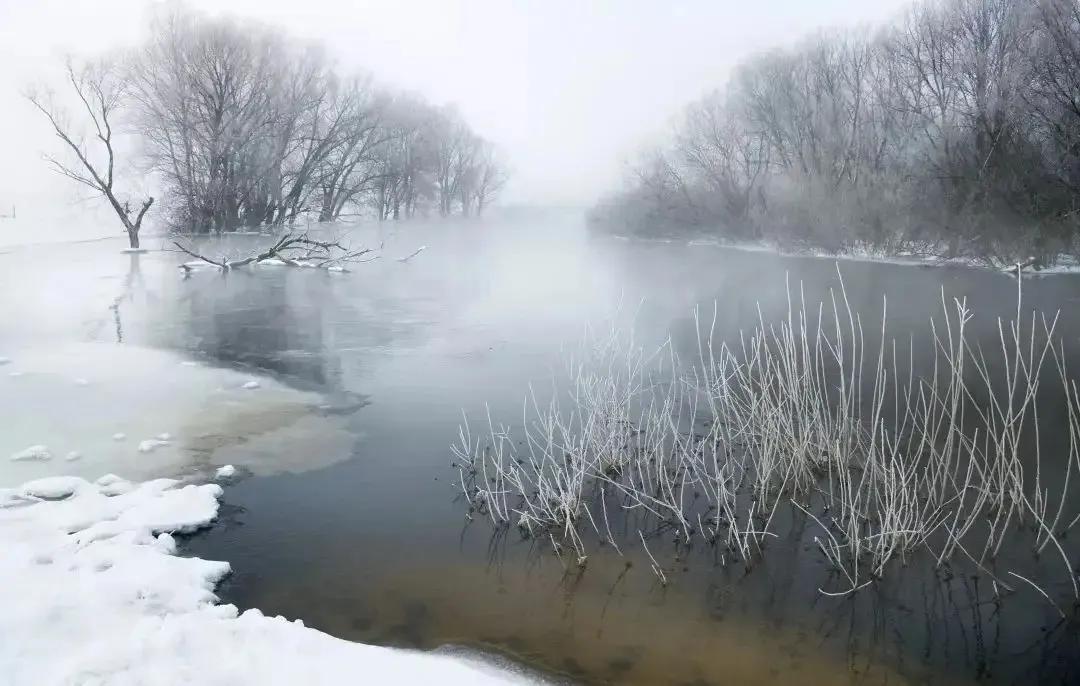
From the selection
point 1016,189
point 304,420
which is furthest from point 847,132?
point 304,420

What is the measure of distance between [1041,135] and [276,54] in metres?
24.2

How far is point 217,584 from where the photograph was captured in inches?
153

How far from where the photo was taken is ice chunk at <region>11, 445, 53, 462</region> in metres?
5.27

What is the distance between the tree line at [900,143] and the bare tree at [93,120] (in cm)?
2010

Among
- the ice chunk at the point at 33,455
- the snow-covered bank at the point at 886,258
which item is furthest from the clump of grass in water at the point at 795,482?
the snow-covered bank at the point at 886,258

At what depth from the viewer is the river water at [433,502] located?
3557mm

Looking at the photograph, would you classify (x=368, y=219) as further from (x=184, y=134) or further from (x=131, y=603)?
(x=131, y=603)

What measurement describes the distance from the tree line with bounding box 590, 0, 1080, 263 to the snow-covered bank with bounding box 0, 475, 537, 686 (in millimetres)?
17016

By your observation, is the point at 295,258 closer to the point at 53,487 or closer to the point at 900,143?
the point at 53,487

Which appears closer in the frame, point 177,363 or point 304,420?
point 304,420

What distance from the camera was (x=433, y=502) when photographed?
5031 mm

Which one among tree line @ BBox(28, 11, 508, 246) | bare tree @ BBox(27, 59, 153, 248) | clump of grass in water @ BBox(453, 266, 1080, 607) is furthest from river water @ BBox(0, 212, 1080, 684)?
tree line @ BBox(28, 11, 508, 246)

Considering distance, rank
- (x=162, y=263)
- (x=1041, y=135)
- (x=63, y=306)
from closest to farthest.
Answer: (x=63, y=306)
(x=1041, y=135)
(x=162, y=263)

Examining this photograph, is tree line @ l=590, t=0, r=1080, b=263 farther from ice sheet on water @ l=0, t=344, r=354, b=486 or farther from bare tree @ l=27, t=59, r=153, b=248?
bare tree @ l=27, t=59, r=153, b=248
